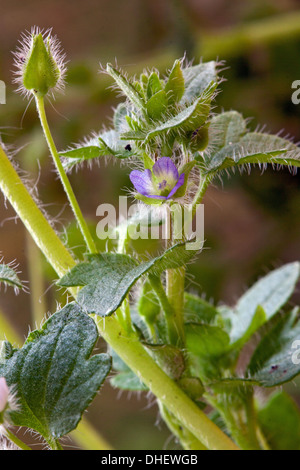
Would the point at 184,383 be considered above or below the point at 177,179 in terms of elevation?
below

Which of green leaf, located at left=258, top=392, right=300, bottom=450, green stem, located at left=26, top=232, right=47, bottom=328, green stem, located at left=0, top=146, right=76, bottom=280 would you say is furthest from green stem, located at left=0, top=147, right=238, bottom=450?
green stem, located at left=26, top=232, right=47, bottom=328

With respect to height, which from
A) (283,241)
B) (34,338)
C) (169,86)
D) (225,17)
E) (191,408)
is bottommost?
(283,241)

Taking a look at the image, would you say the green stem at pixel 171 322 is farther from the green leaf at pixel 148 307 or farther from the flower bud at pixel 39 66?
the flower bud at pixel 39 66

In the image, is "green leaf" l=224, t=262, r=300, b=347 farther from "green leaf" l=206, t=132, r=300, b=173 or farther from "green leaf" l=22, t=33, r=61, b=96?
"green leaf" l=22, t=33, r=61, b=96

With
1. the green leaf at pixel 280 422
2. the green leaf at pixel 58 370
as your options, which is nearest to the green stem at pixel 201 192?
the green leaf at pixel 58 370

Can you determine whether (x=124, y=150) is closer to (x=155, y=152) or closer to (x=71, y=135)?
(x=155, y=152)

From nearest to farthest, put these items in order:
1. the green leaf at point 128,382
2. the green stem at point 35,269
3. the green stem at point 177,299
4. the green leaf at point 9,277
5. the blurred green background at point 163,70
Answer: the green leaf at point 9,277 → the green stem at point 177,299 → the green leaf at point 128,382 → the green stem at point 35,269 → the blurred green background at point 163,70

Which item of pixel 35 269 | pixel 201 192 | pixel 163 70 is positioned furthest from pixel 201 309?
pixel 163 70

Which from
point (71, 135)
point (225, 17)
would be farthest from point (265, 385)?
point (225, 17)
